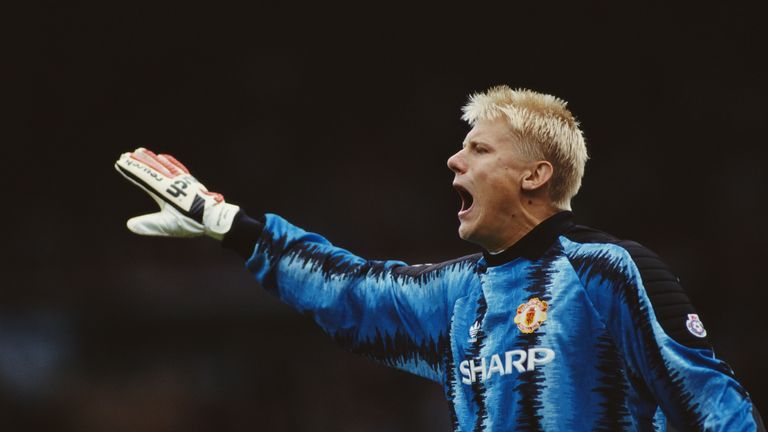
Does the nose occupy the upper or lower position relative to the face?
upper

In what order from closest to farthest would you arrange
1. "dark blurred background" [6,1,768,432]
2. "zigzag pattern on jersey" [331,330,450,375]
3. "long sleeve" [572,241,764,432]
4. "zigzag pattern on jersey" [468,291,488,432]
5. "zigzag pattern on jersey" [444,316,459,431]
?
A: "long sleeve" [572,241,764,432], "zigzag pattern on jersey" [468,291,488,432], "zigzag pattern on jersey" [444,316,459,431], "zigzag pattern on jersey" [331,330,450,375], "dark blurred background" [6,1,768,432]

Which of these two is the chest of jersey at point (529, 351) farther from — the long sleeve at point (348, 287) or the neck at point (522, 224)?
the long sleeve at point (348, 287)

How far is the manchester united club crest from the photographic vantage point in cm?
239

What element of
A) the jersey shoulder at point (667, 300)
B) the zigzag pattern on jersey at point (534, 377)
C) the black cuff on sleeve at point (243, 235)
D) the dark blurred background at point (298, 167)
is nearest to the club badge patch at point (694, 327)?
the jersey shoulder at point (667, 300)

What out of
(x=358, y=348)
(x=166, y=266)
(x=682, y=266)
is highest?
(x=166, y=266)

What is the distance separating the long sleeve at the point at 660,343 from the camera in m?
2.16

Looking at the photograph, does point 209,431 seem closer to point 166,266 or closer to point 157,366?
point 157,366

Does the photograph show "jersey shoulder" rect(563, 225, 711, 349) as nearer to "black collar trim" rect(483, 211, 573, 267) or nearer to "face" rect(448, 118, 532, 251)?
"black collar trim" rect(483, 211, 573, 267)

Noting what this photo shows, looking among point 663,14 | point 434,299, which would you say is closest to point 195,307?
point 663,14

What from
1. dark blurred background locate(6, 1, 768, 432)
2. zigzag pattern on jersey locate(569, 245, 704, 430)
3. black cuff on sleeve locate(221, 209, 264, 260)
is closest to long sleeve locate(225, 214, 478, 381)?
black cuff on sleeve locate(221, 209, 264, 260)

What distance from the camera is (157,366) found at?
743 centimetres

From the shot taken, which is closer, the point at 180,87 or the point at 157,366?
the point at 157,366

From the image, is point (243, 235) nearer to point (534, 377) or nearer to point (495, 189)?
point (495, 189)

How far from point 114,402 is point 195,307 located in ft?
2.75
